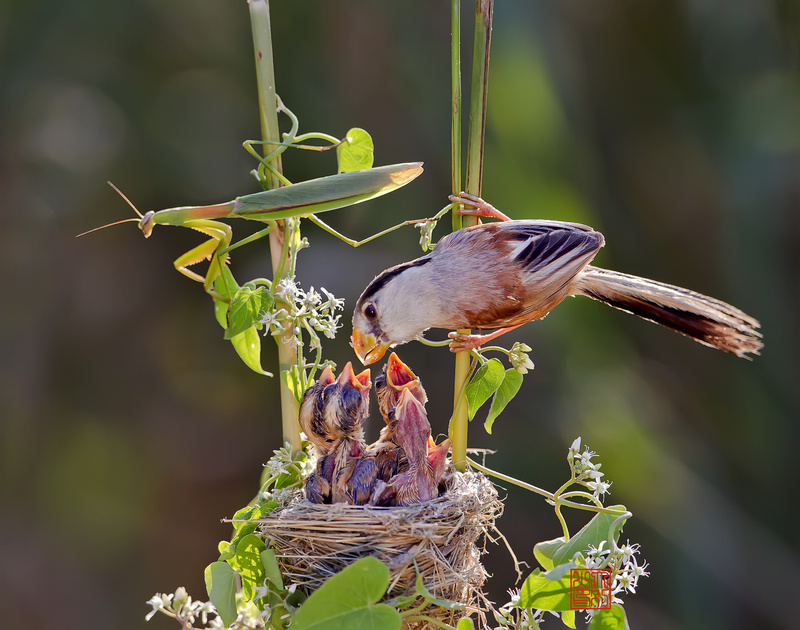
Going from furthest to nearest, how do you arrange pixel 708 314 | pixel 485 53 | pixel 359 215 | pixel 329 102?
1. pixel 329 102
2. pixel 359 215
3. pixel 708 314
4. pixel 485 53

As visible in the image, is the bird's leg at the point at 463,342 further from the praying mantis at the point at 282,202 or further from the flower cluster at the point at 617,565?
the flower cluster at the point at 617,565

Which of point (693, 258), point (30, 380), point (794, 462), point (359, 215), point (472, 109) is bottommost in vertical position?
point (794, 462)

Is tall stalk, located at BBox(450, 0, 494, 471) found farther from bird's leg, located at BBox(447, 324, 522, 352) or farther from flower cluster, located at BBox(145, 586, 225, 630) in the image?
flower cluster, located at BBox(145, 586, 225, 630)

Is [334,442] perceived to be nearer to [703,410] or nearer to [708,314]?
[708,314]

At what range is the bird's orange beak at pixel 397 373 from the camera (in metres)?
1.08

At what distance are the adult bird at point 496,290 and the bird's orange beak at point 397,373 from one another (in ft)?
0.12

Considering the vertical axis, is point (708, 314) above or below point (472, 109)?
below

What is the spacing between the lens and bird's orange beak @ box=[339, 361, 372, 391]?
101 cm

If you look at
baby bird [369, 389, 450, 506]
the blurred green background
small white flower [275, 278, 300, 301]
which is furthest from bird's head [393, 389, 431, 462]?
the blurred green background

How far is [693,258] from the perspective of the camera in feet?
10.2

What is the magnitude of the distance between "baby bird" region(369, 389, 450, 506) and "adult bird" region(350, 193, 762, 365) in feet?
0.36

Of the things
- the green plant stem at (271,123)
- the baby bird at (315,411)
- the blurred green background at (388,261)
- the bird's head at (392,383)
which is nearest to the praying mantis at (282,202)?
the green plant stem at (271,123)

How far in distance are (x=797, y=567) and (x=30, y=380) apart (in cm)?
309

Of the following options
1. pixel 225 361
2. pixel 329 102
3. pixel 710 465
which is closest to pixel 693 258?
pixel 710 465
